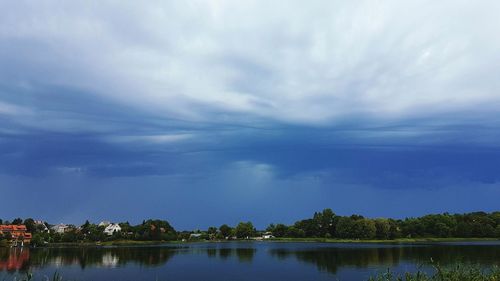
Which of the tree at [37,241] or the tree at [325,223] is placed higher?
the tree at [325,223]

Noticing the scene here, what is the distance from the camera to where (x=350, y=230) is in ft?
516

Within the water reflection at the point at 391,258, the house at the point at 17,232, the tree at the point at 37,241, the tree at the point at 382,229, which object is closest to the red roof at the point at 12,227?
the house at the point at 17,232

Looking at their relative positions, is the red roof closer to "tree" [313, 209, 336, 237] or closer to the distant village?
the distant village

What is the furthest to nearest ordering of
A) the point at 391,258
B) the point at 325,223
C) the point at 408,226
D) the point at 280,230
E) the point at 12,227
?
the point at 280,230 < the point at 325,223 < the point at 408,226 < the point at 12,227 < the point at 391,258

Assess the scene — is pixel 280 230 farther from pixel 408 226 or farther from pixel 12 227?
pixel 12 227

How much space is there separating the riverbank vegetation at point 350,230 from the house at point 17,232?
386 cm

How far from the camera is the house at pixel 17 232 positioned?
13827 centimetres

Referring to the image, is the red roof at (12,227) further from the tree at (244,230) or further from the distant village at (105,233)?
the tree at (244,230)

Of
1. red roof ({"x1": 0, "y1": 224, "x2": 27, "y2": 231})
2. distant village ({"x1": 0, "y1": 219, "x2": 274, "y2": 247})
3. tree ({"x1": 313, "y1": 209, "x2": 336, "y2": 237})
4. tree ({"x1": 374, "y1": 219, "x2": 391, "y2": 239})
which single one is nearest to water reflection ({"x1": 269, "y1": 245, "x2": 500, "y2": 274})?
tree ({"x1": 374, "y1": 219, "x2": 391, "y2": 239})

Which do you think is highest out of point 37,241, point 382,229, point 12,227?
point 12,227

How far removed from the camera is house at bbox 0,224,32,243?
13827 centimetres

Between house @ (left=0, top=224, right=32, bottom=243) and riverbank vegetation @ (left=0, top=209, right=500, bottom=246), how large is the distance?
3.86m

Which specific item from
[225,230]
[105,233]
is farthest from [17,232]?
[225,230]

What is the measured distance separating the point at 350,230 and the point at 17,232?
109828 mm
